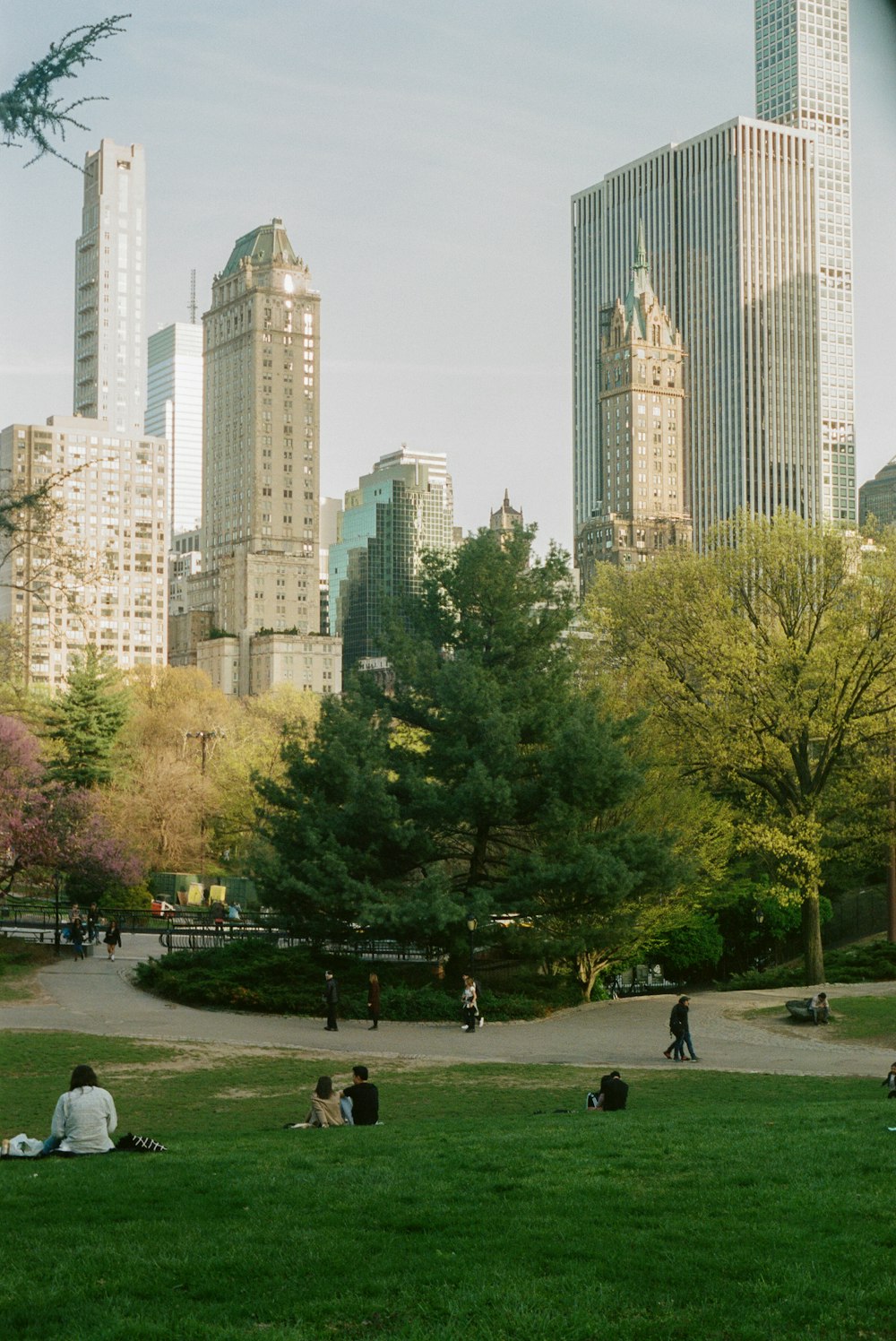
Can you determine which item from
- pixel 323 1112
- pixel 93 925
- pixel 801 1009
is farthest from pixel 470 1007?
pixel 93 925

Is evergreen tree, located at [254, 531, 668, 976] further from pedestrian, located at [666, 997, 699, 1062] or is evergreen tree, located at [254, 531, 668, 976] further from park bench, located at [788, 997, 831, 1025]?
pedestrian, located at [666, 997, 699, 1062]

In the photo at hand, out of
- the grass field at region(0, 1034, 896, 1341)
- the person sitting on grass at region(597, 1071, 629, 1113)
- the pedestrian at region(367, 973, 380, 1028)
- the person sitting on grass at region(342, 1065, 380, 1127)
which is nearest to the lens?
the grass field at region(0, 1034, 896, 1341)

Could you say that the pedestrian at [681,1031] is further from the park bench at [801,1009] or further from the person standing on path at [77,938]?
the person standing on path at [77,938]

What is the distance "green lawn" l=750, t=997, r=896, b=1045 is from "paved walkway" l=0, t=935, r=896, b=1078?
0.72 ft

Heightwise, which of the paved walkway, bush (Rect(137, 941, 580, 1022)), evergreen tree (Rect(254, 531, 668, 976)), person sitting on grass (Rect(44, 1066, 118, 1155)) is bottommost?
the paved walkway

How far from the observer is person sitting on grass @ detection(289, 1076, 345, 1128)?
17.8 meters

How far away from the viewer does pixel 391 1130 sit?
16.9 meters

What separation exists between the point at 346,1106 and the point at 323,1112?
347 millimetres

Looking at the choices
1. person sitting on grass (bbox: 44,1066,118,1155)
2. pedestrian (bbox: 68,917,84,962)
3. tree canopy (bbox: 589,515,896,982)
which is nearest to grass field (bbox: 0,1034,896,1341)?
person sitting on grass (bbox: 44,1066,118,1155)

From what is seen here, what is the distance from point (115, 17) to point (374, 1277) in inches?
334

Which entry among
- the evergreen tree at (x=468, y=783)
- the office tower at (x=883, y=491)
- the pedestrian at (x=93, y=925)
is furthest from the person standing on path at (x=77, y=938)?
the office tower at (x=883, y=491)

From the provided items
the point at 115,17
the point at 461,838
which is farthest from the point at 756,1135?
the point at 461,838

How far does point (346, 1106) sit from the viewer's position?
1808cm

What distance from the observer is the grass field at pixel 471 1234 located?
25.1 ft
